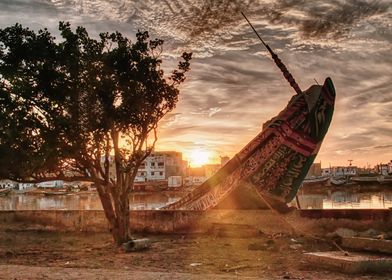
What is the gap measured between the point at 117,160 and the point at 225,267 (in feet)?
18.8

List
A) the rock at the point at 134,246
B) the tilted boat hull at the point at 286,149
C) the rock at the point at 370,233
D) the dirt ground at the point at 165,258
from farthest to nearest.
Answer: the tilted boat hull at the point at 286,149
the rock at the point at 370,233
the rock at the point at 134,246
the dirt ground at the point at 165,258

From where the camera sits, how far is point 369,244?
13445 millimetres

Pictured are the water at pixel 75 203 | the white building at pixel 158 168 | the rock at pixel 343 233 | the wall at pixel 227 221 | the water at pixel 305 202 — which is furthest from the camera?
the white building at pixel 158 168

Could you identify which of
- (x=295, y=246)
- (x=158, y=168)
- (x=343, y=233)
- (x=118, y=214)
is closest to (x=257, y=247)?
(x=295, y=246)

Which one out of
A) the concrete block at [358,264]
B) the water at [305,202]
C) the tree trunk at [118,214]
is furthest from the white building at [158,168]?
the concrete block at [358,264]

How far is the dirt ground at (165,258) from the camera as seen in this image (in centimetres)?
956

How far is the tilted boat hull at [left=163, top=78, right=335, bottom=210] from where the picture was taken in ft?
70.8

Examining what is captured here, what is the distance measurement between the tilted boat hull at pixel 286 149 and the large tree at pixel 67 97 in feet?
25.0

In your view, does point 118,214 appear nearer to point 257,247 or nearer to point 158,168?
point 257,247

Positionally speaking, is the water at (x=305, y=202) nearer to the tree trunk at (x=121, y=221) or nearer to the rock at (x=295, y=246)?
the rock at (x=295, y=246)

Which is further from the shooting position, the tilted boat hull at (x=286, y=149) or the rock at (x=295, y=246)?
the tilted boat hull at (x=286, y=149)

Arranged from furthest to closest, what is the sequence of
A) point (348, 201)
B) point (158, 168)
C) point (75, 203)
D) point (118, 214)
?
point (158, 168)
point (75, 203)
point (348, 201)
point (118, 214)

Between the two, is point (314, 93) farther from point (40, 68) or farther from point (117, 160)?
point (40, 68)

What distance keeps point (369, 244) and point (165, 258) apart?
19.2 ft
